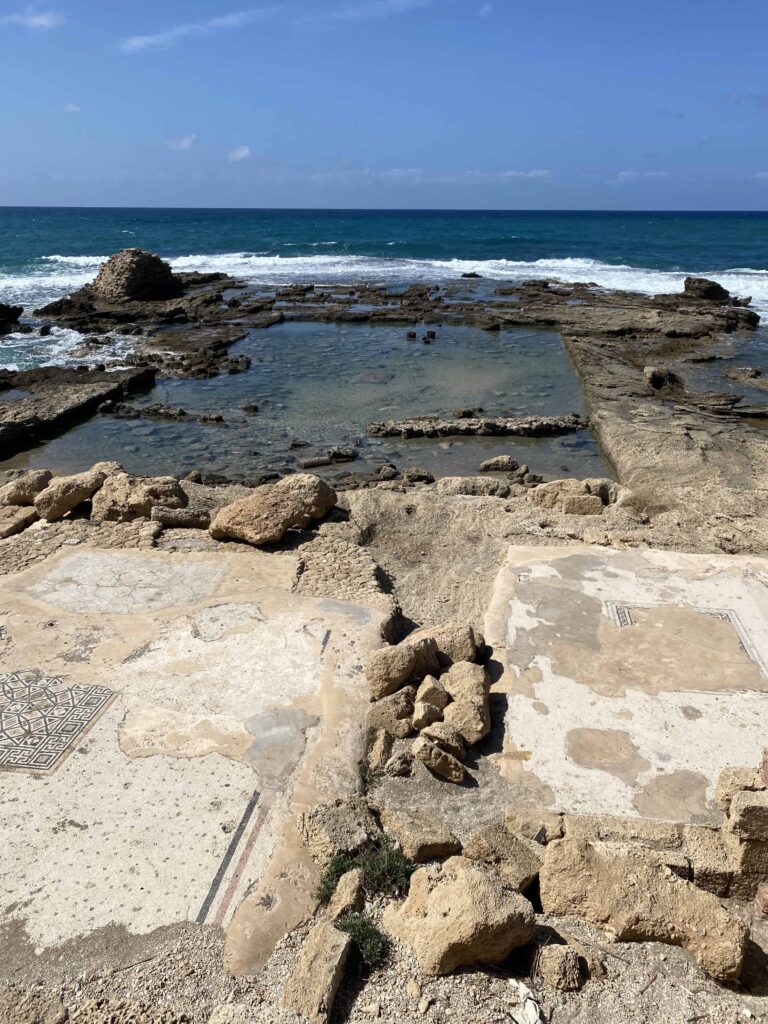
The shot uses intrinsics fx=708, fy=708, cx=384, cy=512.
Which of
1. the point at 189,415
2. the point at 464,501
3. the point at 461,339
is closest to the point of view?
the point at 464,501

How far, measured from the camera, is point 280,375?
17.4 metres

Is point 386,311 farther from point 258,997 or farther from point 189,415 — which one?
point 258,997

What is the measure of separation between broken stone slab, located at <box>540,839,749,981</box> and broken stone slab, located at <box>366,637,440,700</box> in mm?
1726

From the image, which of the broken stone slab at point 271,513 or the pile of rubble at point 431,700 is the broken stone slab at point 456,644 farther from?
the broken stone slab at point 271,513

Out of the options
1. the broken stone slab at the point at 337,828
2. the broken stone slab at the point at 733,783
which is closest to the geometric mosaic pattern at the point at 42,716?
the broken stone slab at the point at 337,828

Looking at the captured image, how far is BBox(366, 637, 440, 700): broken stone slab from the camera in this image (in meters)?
5.18

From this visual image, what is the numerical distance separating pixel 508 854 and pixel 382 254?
47.7m

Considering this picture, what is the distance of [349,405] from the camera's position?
1488 centimetres

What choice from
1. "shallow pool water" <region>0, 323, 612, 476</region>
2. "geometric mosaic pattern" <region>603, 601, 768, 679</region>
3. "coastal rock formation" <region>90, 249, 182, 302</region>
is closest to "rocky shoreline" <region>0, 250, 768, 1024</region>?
"shallow pool water" <region>0, 323, 612, 476</region>

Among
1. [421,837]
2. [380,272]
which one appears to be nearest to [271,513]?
[421,837]

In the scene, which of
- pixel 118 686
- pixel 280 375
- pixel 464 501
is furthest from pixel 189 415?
pixel 118 686

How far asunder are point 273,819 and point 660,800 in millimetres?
2342

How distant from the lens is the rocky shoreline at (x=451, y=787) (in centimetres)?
327

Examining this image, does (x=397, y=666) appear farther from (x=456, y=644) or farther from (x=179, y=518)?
(x=179, y=518)
